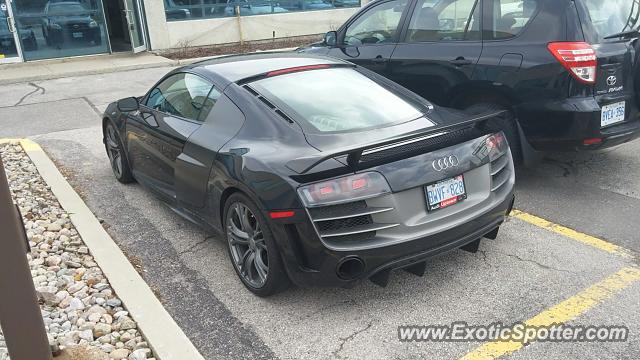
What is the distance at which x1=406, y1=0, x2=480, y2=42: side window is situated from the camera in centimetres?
511

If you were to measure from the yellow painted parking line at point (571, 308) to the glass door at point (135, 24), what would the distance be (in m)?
14.2

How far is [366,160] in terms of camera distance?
114 inches

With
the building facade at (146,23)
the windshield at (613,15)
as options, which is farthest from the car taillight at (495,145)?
the building facade at (146,23)

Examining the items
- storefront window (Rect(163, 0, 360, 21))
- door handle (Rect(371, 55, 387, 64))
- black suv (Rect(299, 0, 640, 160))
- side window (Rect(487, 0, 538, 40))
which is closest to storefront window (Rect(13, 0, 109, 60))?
storefront window (Rect(163, 0, 360, 21))

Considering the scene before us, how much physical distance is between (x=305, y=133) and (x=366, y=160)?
527mm

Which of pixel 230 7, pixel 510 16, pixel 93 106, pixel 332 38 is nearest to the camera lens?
pixel 510 16

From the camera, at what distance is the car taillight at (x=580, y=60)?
4340 mm

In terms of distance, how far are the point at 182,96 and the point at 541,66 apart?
2.99 metres

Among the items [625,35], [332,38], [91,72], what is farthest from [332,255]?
[91,72]

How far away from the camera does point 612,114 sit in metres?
4.51

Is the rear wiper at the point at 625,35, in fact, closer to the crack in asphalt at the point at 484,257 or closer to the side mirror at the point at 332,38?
the crack in asphalt at the point at 484,257

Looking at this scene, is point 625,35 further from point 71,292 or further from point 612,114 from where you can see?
point 71,292

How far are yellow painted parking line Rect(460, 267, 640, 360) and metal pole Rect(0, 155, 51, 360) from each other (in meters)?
2.07

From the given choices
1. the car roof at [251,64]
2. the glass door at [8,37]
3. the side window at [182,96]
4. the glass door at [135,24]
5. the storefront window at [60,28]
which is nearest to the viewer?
the car roof at [251,64]
